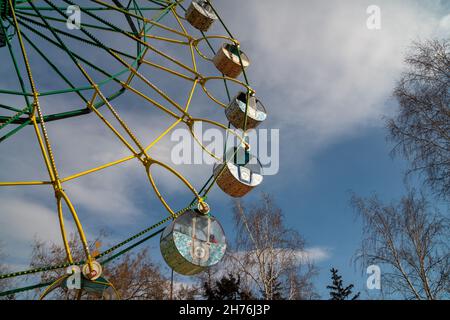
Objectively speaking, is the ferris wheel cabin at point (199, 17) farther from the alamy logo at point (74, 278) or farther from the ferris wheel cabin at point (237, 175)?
the alamy logo at point (74, 278)

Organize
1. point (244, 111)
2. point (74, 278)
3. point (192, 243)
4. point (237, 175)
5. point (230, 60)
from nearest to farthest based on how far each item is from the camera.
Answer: point (74, 278), point (192, 243), point (237, 175), point (244, 111), point (230, 60)

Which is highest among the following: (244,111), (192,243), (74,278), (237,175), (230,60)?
(230,60)

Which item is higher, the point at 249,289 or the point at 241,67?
the point at 241,67

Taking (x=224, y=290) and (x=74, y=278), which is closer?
(x=74, y=278)

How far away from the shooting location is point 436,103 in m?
8.71

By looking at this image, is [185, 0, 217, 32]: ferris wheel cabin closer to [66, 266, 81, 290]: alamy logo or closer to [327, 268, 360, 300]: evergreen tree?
[66, 266, 81, 290]: alamy logo

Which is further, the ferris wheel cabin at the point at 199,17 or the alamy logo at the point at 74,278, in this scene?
the ferris wheel cabin at the point at 199,17

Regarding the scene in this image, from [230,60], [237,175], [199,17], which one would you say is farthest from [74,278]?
[199,17]

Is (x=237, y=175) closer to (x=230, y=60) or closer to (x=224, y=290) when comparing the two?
(x=230, y=60)

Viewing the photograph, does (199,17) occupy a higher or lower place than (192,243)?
higher

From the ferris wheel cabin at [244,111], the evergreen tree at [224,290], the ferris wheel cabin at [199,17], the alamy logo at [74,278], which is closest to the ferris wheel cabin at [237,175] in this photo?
the ferris wheel cabin at [244,111]

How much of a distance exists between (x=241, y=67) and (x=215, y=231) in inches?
163
